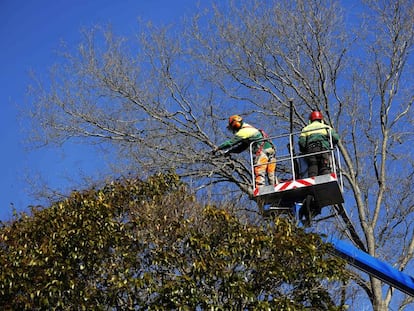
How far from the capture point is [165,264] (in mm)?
10070

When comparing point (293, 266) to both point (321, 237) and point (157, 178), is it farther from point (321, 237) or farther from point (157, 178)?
point (157, 178)

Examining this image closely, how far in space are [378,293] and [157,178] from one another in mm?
6645

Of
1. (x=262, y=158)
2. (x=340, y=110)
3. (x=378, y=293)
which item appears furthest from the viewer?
(x=340, y=110)

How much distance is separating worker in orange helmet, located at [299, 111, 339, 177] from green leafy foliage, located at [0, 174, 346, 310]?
6.34 ft

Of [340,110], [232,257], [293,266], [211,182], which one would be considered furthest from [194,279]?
[340,110]

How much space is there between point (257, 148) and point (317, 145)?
95 centimetres

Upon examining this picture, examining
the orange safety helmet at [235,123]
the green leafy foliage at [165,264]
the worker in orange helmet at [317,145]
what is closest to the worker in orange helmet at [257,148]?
the orange safety helmet at [235,123]

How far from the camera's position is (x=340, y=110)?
1800cm

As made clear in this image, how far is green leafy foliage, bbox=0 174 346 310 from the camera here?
979 cm

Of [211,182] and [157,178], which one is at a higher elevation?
[211,182]

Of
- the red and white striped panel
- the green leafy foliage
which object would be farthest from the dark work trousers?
the green leafy foliage

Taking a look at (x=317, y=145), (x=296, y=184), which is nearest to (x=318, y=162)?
(x=317, y=145)

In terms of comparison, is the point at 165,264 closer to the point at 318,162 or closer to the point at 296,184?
the point at 296,184

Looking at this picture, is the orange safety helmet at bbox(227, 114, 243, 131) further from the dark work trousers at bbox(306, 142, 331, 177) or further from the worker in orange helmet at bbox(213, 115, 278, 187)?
the dark work trousers at bbox(306, 142, 331, 177)
